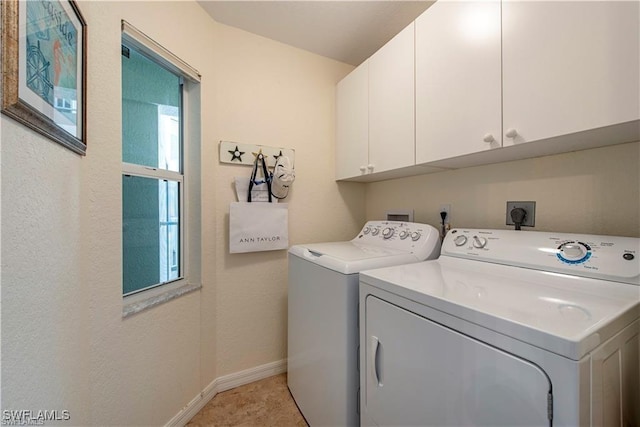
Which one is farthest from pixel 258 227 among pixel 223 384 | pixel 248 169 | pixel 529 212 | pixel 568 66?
pixel 568 66

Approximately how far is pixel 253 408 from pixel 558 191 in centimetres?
207

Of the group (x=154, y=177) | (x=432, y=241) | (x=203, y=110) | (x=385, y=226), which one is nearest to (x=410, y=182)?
(x=385, y=226)

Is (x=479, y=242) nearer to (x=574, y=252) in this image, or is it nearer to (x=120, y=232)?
(x=574, y=252)

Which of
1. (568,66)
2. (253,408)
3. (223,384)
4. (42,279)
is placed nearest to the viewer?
(42,279)

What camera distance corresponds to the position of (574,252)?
0.93 metres

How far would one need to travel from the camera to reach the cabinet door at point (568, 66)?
729 millimetres

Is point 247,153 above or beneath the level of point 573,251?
above

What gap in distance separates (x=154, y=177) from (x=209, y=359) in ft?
3.99

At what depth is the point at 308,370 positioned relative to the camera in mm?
1406

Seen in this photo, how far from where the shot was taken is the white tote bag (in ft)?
5.58

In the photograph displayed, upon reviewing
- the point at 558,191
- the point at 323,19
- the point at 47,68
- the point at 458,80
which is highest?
the point at 323,19

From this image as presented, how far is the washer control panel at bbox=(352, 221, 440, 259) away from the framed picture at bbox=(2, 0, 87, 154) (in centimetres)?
153

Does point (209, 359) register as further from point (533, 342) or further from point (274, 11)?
point (274, 11)

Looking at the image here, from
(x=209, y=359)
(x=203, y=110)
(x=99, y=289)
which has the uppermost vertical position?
(x=203, y=110)
